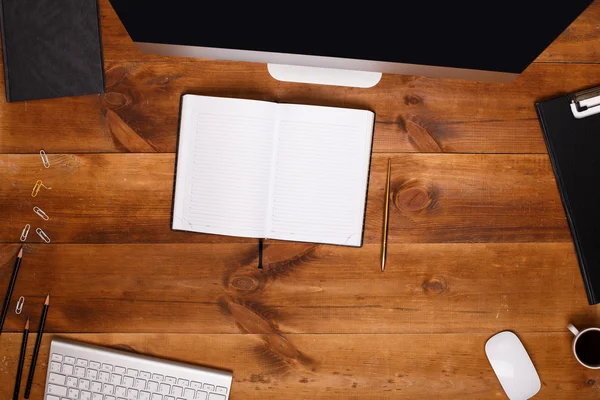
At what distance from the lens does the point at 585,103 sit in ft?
2.89

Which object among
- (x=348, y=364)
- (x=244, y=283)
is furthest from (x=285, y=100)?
(x=348, y=364)

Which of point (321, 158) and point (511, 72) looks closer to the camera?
point (511, 72)

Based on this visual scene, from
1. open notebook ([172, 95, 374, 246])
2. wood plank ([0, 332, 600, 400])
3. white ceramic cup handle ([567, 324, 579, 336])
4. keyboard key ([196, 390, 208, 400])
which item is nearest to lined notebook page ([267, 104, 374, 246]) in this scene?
open notebook ([172, 95, 374, 246])

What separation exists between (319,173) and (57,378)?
0.60 m

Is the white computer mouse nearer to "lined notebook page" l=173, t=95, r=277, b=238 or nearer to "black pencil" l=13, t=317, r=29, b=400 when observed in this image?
"lined notebook page" l=173, t=95, r=277, b=238

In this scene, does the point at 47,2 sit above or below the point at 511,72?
above

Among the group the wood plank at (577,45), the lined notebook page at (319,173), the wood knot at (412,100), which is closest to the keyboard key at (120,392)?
the lined notebook page at (319,173)

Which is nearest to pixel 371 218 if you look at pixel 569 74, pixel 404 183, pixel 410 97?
pixel 404 183

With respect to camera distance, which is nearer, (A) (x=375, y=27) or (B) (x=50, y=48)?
(A) (x=375, y=27)

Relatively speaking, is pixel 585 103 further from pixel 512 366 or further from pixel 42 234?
pixel 42 234

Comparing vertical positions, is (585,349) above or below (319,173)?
below

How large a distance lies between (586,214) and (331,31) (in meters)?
0.59

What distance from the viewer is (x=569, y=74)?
915 millimetres

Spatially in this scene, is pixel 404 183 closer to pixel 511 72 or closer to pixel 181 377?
pixel 511 72
